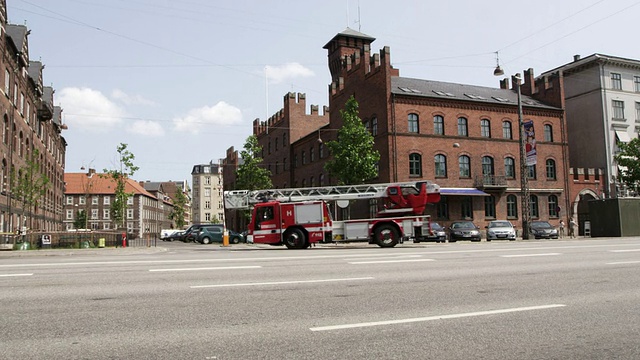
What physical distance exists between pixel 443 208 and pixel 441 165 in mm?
3575

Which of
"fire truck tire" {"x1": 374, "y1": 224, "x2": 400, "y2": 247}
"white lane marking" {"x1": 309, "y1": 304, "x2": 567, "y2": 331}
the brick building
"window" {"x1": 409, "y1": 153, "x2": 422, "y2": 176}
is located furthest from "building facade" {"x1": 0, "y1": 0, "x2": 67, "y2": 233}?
"white lane marking" {"x1": 309, "y1": 304, "x2": 567, "y2": 331}

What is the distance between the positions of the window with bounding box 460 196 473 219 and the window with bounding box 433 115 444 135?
5728mm

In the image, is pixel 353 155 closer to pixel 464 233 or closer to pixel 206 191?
pixel 464 233

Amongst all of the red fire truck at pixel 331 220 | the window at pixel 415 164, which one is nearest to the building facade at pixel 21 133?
the red fire truck at pixel 331 220

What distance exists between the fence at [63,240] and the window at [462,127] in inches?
1083

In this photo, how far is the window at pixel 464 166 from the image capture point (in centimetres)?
4216

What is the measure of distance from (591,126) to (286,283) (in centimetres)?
5055

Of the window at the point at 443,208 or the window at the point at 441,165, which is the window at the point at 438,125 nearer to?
the window at the point at 441,165

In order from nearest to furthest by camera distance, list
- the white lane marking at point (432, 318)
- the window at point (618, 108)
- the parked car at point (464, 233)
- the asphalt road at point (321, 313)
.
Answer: the asphalt road at point (321, 313) < the white lane marking at point (432, 318) < the parked car at point (464, 233) < the window at point (618, 108)

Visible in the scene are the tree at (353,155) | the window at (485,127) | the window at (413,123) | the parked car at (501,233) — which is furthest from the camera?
the window at (485,127)

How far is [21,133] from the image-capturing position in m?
39.8

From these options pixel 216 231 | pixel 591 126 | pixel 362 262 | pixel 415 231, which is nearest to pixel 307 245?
pixel 415 231

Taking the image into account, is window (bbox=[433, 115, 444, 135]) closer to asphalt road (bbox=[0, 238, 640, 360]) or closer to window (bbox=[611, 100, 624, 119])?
window (bbox=[611, 100, 624, 119])

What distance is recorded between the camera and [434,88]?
1768 inches
